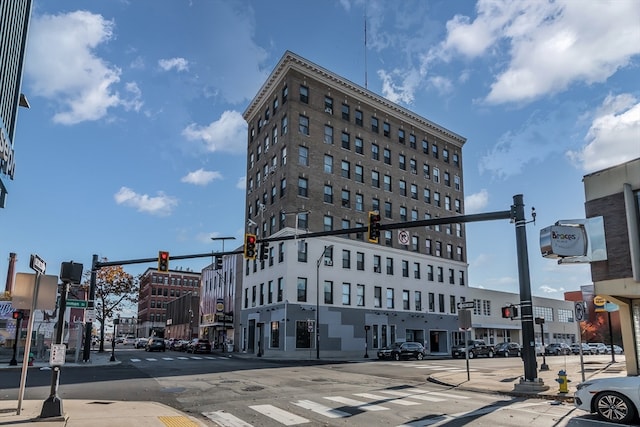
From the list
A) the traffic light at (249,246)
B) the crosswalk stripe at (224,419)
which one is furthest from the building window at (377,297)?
the crosswalk stripe at (224,419)

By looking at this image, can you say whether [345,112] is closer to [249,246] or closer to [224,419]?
[249,246]

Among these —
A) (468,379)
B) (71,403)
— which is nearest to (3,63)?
(71,403)

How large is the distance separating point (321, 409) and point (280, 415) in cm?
125

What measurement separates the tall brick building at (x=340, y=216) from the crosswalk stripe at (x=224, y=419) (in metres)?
28.9

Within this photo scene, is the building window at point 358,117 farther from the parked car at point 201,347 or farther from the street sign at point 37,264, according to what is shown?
the street sign at point 37,264

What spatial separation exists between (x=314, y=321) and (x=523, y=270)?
28302 mm

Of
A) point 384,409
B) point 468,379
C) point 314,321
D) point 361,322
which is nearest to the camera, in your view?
point 384,409

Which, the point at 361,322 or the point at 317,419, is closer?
the point at 317,419

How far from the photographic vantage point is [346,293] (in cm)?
4756

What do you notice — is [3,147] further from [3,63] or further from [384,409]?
[384,409]

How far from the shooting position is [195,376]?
836 inches

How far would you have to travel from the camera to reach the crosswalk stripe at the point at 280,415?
10594 mm

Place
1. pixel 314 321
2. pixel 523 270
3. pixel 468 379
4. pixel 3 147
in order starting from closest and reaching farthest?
pixel 523 270 → pixel 468 379 → pixel 3 147 → pixel 314 321

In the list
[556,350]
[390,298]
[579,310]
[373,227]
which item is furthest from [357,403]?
[556,350]
